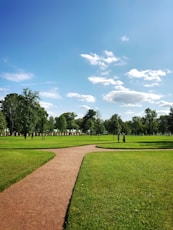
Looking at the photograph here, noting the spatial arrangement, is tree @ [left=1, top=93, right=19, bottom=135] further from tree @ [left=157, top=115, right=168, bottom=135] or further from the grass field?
the grass field

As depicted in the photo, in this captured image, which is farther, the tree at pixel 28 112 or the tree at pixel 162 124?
the tree at pixel 162 124

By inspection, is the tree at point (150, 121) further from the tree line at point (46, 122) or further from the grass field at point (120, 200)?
the grass field at point (120, 200)

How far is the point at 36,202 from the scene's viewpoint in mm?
7137

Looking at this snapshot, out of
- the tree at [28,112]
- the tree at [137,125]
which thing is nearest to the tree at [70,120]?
the tree at [137,125]

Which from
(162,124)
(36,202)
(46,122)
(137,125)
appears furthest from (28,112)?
(162,124)

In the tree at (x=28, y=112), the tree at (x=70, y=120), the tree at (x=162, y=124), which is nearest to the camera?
the tree at (x=28, y=112)

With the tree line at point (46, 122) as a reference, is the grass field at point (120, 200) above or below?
below

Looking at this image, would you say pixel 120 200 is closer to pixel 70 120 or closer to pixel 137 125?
pixel 137 125

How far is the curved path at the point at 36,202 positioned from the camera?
5570mm

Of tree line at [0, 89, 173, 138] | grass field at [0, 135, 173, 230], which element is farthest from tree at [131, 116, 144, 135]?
grass field at [0, 135, 173, 230]

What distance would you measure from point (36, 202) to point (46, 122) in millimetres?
68862

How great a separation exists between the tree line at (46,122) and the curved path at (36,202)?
42193mm

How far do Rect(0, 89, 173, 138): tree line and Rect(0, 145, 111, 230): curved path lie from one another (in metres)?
42.2

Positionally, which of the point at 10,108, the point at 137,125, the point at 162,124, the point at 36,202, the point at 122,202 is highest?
the point at 10,108
